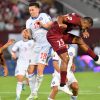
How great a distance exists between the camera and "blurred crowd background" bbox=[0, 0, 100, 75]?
25.8 meters

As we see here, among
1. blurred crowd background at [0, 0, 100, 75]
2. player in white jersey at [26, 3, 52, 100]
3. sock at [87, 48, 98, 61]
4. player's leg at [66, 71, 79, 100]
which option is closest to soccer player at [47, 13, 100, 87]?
sock at [87, 48, 98, 61]

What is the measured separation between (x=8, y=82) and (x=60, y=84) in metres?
7.79

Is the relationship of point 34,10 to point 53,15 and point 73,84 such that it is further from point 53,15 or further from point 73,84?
point 53,15

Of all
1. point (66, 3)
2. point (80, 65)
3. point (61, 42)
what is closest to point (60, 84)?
point (61, 42)

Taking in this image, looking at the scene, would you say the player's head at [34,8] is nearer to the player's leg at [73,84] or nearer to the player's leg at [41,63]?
the player's leg at [41,63]

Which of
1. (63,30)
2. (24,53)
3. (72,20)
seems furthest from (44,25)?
(24,53)

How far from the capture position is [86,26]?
1370 cm

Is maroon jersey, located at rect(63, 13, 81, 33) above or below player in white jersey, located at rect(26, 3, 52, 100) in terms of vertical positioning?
above

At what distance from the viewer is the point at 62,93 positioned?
59.1ft

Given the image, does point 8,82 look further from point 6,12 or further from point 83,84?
point 6,12

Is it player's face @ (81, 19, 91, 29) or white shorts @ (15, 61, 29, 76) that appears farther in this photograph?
white shorts @ (15, 61, 29, 76)

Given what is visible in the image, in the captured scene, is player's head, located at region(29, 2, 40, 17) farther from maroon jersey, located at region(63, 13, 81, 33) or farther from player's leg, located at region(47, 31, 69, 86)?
maroon jersey, located at region(63, 13, 81, 33)

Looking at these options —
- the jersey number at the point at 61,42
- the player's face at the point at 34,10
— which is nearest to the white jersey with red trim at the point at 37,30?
the player's face at the point at 34,10

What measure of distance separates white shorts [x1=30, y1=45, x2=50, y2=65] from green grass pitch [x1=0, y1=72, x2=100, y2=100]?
1201mm
